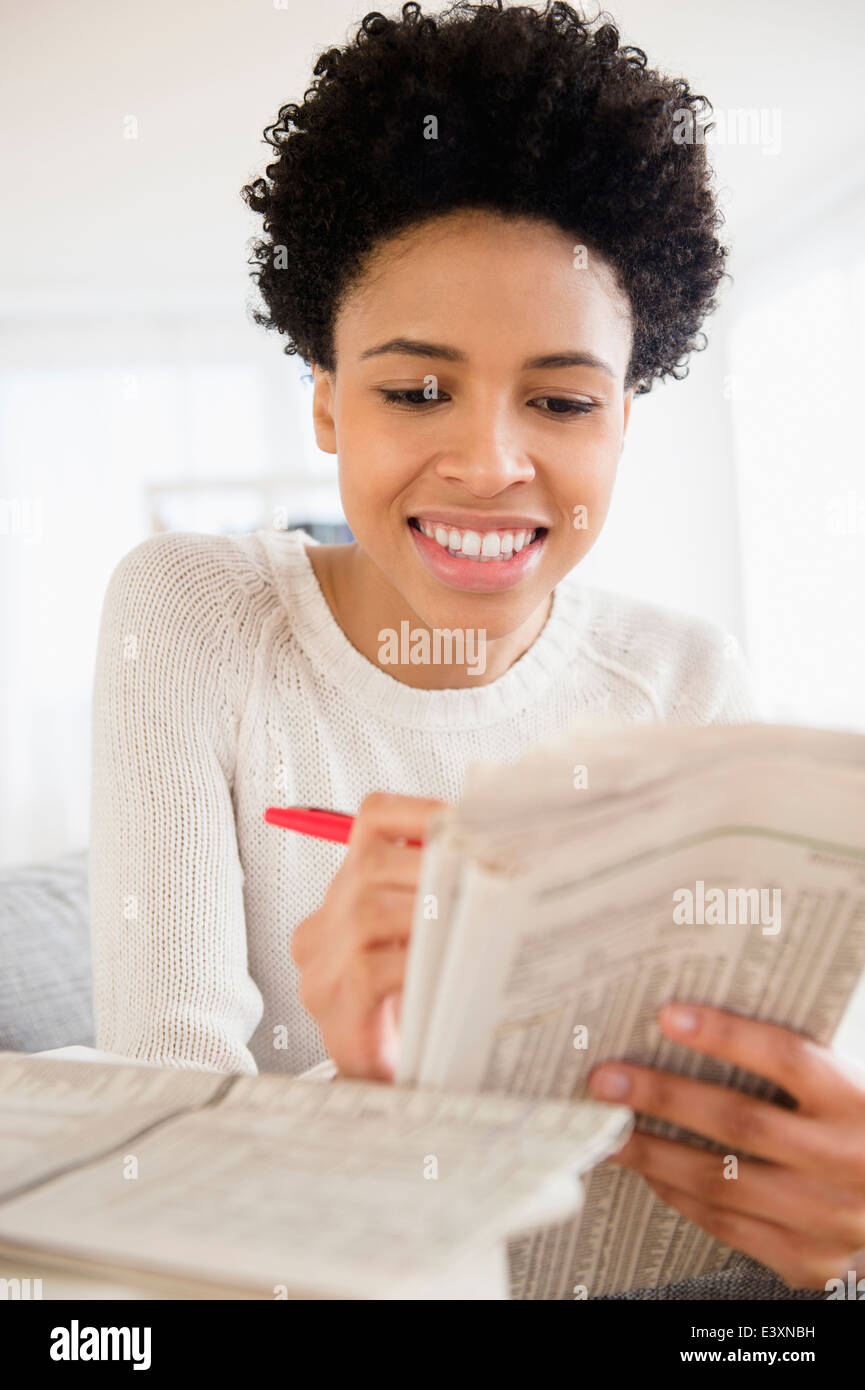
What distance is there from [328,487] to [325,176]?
447 centimetres

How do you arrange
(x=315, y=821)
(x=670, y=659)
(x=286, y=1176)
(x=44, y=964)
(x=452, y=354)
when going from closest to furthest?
(x=286, y=1176), (x=315, y=821), (x=452, y=354), (x=670, y=659), (x=44, y=964)

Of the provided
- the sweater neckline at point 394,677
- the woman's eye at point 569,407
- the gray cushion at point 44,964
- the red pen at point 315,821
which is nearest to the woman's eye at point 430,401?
the woman's eye at point 569,407

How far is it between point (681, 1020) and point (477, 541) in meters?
0.52

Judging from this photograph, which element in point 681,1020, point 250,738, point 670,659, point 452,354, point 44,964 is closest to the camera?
point 681,1020

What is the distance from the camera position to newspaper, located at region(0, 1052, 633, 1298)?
363 millimetres

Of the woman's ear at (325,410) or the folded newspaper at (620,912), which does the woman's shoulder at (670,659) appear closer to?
the woman's ear at (325,410)

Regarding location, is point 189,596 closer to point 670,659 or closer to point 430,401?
point 430,401

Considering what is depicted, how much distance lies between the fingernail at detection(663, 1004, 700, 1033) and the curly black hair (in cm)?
67

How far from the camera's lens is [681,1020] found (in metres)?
0.54

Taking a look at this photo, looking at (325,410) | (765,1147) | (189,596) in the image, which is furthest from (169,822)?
(765,1147)

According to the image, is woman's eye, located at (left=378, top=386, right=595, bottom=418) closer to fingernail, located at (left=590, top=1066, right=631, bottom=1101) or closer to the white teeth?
the white teeth

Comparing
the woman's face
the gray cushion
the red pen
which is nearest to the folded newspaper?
the red pen

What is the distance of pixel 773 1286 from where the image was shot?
0.66 metres
